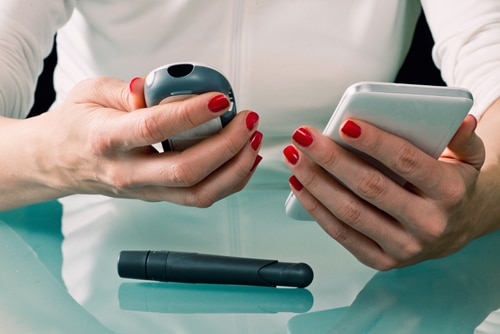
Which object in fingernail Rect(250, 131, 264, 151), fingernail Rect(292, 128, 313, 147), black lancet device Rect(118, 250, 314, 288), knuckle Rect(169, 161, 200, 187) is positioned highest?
fingernail Rect(292, 128, 313, 147)

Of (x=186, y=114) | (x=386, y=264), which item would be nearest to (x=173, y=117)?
(x=186, y=114)

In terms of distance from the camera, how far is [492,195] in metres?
0.75

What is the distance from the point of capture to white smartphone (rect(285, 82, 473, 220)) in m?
0.60

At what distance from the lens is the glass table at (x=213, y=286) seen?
0.62 metres

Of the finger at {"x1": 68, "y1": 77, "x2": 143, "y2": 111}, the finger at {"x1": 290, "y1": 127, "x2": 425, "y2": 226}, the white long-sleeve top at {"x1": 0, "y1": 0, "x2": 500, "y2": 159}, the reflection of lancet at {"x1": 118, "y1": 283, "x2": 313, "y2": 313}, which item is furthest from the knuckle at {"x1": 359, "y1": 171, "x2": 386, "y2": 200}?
the white long-sleeve top at {"x1": 0, "y1": 0, "x2": 500, "y2": 159}

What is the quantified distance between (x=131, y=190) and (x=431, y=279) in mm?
280

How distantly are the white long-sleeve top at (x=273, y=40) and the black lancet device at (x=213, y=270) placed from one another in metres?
0.39

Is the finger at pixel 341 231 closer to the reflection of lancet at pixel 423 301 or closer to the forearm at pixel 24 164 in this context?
the reflection of lancet at pixel 423 301

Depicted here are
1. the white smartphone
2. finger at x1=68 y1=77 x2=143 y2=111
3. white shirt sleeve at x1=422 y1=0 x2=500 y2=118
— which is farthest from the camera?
white shirt sleeve at x1=422 y1=0 x2=500 y2=118

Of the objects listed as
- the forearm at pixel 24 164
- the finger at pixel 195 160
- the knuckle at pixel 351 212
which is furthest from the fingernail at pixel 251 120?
the forearm at pixel 24 164

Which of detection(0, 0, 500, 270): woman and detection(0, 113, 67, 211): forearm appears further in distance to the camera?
detection(0, 113, 67, 211): forearm

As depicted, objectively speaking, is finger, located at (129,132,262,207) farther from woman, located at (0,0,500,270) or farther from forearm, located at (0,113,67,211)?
forearm, located at (0,113,67,211)

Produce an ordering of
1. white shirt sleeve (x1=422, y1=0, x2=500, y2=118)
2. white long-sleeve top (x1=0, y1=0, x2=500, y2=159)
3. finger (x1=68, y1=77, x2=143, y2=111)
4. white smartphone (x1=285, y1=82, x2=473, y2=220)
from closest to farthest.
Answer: white smartphone (x1=285, y1=82, x2=473, y2=220) < finger (x1=68, y1=77, x2=143, y2=111) < white shirt sleeve (x1=422, y1=0, x2=500, y2=118) < white long-sleeve top (x1=0, y1=0, x2=500, y2=159)

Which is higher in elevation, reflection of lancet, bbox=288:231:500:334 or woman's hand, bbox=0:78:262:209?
woman's hand, bbox=0:78:262:209
